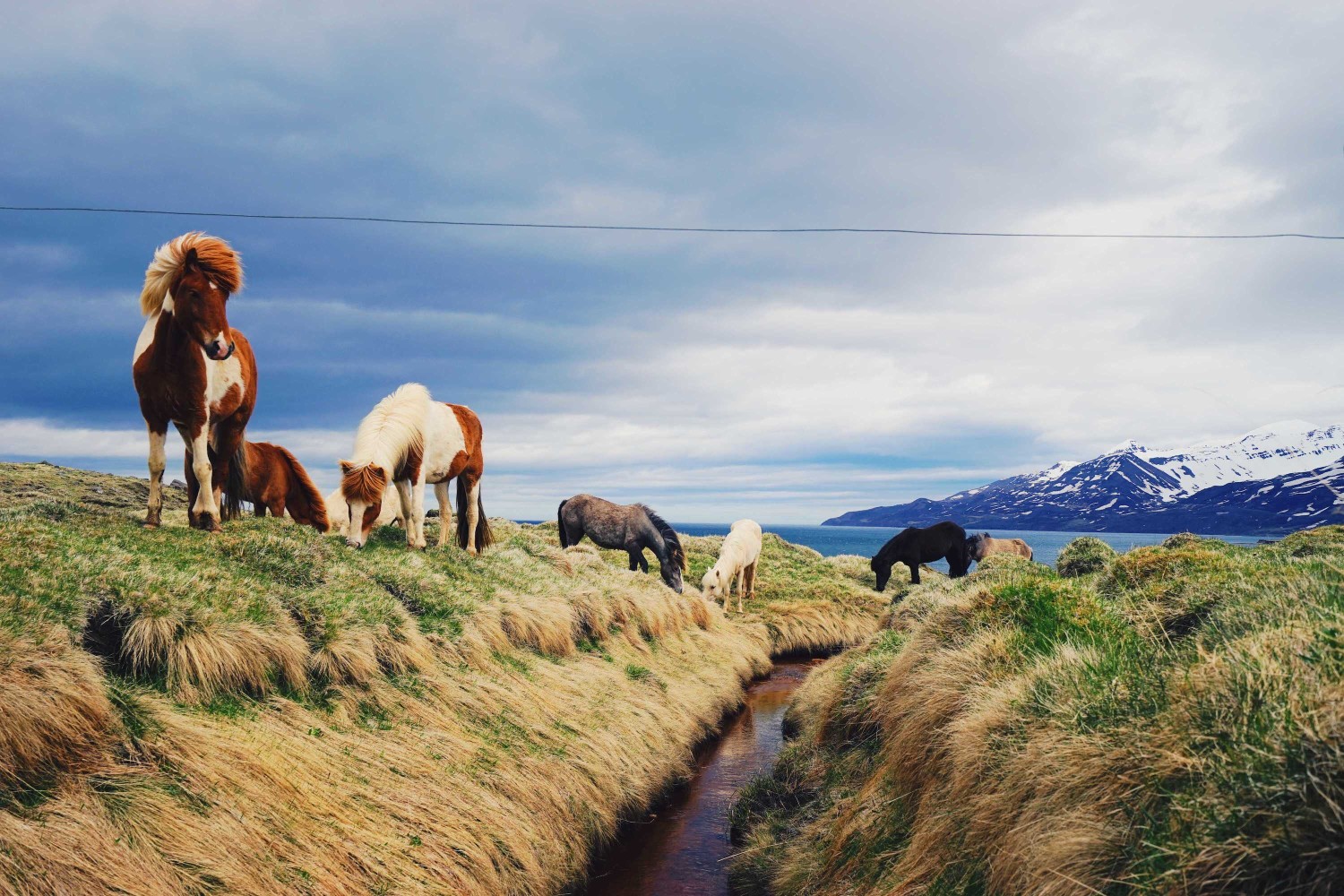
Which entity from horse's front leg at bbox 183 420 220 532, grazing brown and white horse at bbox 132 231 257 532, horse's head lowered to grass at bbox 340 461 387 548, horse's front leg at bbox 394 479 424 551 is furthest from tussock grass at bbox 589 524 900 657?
grazing brown and white horse at bbox 132 231 257 532

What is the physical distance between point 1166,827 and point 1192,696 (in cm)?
73

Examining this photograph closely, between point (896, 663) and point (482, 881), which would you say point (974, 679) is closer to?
point (896, 663)

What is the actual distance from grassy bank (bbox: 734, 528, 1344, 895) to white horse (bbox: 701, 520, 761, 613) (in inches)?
532

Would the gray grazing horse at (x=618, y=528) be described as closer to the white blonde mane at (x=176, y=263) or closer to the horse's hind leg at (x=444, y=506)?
the horse's hind leg at (x=444, y=506)

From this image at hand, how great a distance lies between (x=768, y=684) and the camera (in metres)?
18.3

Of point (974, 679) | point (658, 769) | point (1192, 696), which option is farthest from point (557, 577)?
point (1192, 696)

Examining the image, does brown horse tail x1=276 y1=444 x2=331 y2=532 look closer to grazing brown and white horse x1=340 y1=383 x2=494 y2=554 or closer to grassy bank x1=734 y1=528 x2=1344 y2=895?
grazing brown and white horse x1=340 y1=383 x2=494 y2=554

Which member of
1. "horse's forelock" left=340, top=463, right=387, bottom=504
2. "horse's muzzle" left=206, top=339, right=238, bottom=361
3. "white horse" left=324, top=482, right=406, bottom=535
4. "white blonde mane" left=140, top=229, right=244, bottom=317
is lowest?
"white horse" left=324, top=482, right=406, bottom=535

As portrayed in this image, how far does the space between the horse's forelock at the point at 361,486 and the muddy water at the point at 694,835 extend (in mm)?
6466

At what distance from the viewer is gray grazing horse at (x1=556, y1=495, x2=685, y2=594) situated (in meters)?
22.9

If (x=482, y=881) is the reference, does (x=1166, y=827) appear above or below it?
above

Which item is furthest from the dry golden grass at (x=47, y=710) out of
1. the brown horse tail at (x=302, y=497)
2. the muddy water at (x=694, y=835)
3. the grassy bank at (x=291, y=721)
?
the brown horse tail at (x=302, y=497)

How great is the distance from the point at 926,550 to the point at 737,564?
35.2 ft

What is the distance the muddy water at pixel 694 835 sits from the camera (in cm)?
811
